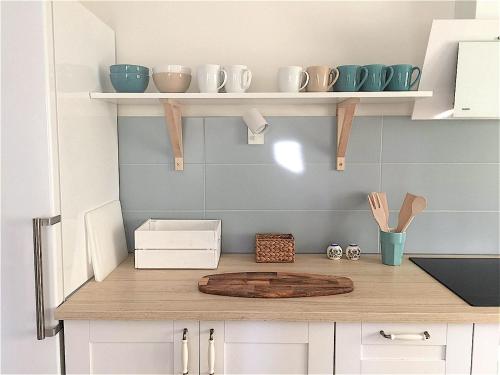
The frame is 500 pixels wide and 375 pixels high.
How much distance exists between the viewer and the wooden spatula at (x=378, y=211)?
1.74 metres

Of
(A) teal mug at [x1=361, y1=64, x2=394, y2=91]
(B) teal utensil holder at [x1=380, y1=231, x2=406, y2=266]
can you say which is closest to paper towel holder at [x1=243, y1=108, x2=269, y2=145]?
(A) teal mug at [x1=361, y1=64, x2=394, y2=91]

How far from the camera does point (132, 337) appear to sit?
1.31 meters

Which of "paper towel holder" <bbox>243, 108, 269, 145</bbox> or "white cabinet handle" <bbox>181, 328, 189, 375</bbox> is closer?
"white cabinet handle" <bbox>181, 328, 189, 375</bbox>

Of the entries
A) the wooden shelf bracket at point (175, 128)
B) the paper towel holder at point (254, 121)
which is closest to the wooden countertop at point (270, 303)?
the wooden shelf bracket at point (175, 128)

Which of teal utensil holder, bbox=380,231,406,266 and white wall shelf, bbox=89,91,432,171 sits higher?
white wall shelf, bbox=89,91,432,171

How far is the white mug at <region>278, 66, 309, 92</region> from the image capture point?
5.11ft

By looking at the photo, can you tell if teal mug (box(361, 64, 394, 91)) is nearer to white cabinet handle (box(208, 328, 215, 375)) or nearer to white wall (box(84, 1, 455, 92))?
white wall (box(84, 1, 455, 92))

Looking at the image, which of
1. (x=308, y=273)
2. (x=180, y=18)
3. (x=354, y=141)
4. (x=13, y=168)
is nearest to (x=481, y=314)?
(x=308, y=273)

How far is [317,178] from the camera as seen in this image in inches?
73.5

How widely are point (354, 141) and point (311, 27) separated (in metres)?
0.50

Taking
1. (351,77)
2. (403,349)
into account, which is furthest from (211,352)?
(351,77)

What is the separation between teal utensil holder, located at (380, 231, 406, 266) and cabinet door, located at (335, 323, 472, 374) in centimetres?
43

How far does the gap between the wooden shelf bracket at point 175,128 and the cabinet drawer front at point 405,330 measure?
0.98 meters

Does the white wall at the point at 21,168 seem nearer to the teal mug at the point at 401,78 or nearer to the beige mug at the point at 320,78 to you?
the beige mug at the point at 320,78
